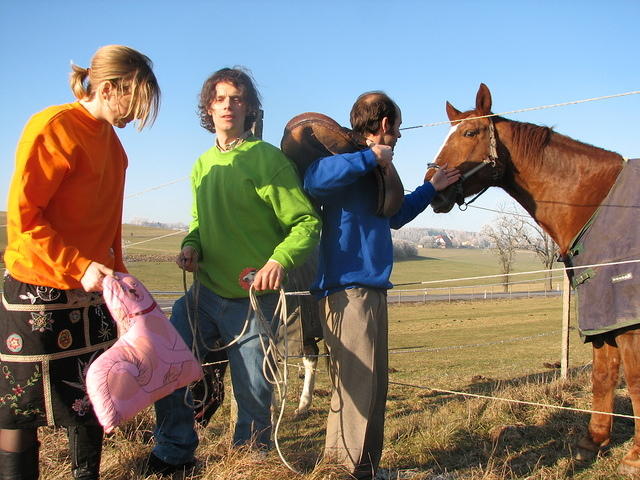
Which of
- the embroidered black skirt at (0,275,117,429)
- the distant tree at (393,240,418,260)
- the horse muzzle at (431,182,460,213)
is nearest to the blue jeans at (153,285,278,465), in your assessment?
the embroidered black skirt at (0,275,117,429)

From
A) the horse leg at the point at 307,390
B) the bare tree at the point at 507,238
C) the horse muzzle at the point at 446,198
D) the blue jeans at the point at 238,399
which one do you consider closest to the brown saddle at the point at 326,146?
the blue jeans at the point at 238,399

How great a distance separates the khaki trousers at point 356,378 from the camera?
2.58 metres

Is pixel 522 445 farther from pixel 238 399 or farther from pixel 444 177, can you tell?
pixel 238 399

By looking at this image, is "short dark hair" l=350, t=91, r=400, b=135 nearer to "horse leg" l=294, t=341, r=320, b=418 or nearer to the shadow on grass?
the shadow on grass

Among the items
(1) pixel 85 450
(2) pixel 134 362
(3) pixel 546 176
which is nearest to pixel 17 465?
(1) pixel 85 450

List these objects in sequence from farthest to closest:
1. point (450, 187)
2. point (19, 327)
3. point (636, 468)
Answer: point (450, 187) → point (636, 468) → point (19, 327)

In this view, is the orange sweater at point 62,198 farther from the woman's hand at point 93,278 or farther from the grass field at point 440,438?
the grass field at point 440,438

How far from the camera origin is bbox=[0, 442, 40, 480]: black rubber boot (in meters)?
2.02

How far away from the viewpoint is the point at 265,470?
2359mm

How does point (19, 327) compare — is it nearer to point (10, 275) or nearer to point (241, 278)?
point (10, 275)

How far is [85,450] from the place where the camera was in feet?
7.39

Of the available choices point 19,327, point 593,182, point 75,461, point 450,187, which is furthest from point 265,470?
point 593,182

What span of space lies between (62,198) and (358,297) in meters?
1.31

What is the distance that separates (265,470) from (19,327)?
1133 mm
